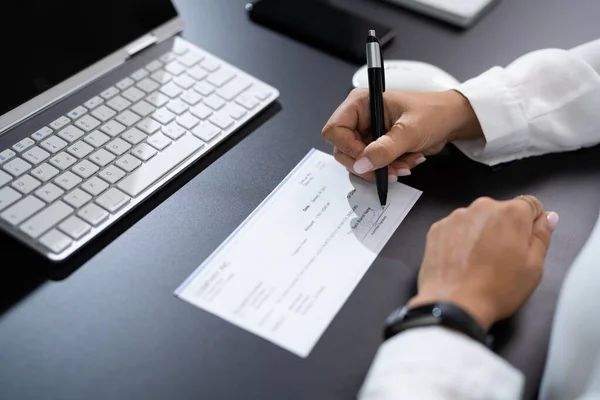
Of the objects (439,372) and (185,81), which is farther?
(185,81)

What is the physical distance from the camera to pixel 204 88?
82 cm

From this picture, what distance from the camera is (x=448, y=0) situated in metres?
1.00

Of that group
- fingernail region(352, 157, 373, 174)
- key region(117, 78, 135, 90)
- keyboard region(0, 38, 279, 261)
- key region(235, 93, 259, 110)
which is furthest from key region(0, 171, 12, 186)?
fingernail region(352, 157, 373, 174)

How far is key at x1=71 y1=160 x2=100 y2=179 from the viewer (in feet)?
2.29

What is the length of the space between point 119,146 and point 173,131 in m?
0.07

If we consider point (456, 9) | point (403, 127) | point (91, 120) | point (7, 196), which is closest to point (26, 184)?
point (7, 196)

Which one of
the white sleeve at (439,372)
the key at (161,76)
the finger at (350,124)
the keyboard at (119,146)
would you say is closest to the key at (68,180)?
the keyboard at (119,146)

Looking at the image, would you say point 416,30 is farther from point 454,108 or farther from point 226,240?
point 226,240

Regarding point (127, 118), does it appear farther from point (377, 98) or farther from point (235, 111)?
point (377, 98)

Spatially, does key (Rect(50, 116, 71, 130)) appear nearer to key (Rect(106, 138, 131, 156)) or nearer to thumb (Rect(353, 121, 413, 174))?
key (Rect(106, 138, 131, 156))

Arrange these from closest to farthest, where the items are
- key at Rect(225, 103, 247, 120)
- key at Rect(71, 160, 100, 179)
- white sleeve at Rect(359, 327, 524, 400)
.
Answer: white sleeve at Rect(359, 327, 524, 400) < key at Rect(71, 160, 100, 179) < key at Rect(225, 103, 247, 120)

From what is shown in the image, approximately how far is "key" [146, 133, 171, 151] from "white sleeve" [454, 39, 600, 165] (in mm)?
392

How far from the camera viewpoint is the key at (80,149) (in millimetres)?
717

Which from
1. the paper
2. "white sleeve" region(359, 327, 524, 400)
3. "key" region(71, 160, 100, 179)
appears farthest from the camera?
"key" region(71, 160, 100, 179)
